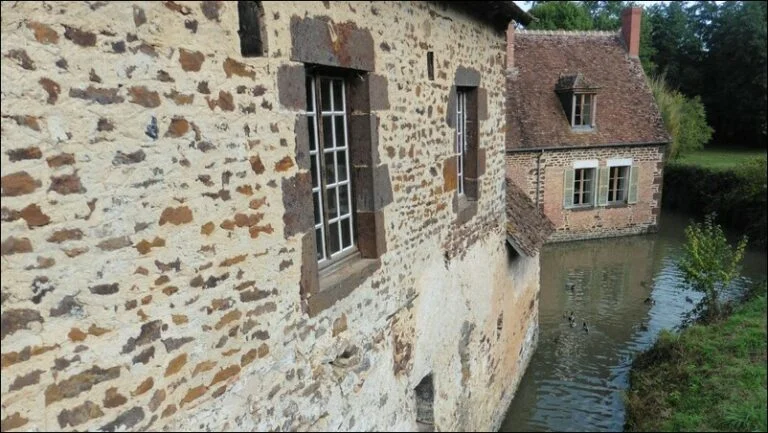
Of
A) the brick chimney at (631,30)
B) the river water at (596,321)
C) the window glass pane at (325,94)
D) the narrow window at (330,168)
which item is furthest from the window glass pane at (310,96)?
the brick chimney at (631,30)

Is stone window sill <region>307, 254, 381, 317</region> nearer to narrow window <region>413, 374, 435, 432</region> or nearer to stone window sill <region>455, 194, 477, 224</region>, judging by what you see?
narrow window <region>413, 374, 435, 432</region>

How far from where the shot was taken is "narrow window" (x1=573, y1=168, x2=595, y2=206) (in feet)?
61.7

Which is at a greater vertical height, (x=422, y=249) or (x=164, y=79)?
(x=164, y=79)

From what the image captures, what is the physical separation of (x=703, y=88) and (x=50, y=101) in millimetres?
31567

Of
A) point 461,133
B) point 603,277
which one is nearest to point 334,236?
point 461,133

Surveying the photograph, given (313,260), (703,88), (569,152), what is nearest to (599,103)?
(569,152)

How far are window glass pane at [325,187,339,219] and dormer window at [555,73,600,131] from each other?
1588 cm

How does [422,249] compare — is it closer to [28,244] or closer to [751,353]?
[28,244]

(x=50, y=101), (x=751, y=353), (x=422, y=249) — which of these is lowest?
(x=751, y=353)

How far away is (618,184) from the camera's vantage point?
1947 cm

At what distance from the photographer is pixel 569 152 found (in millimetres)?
18484

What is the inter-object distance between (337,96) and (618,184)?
1731 centimetres

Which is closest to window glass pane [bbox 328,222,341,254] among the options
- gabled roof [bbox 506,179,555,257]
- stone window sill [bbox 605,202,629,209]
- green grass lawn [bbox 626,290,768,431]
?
green grass lawn [bbox 626,290,768,431]

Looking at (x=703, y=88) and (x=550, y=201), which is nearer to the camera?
(x=550, y=201)
